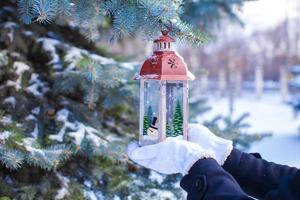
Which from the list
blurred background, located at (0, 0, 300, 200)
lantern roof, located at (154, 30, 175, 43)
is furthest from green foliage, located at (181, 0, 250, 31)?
lantern roof, located at (154, 30, 175, 43)

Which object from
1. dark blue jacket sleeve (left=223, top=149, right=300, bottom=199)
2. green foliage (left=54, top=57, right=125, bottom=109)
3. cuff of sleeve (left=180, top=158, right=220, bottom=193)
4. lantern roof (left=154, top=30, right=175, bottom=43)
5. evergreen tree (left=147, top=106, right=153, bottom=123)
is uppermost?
lantern roof (left=154, top=30, right=175, bottom=43)

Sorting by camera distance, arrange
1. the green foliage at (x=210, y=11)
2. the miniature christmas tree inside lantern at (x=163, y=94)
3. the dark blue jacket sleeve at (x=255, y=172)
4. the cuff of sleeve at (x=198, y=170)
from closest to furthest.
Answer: the cuff of sleeve at (x=198, y=170), the dark blue jacket sleeve at (x=255, y=172), the miniature christmas tree inside lantern at (x=163, y=94), the green foliage at (x=210, y=11)

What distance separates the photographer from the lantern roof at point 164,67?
136 cm

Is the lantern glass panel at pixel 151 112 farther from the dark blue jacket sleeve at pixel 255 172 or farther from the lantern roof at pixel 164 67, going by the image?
the dark blue jacket sleeve at pixel 255 172

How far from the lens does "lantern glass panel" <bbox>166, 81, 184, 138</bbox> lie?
1419mm

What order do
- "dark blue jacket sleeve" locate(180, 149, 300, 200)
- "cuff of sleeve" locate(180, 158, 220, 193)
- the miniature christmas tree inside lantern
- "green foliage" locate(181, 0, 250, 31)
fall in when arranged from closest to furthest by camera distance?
"dark blue jacket sleeve" locate(180, 149, 300, 200), "cuff of sleeve" locate(180, 158, 220, 193), the miniature christmas tree inside lantern, "green foliage" locate(181, 0, 250, 31)

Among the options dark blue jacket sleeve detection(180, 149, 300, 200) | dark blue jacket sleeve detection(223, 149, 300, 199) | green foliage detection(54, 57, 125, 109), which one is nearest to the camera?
dark blue jacket sleeve detection(180, 149, 300, 200)

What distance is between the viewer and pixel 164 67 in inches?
53.4

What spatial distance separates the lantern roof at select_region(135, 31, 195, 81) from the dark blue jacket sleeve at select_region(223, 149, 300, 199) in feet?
1.07

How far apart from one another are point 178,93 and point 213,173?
47 cm

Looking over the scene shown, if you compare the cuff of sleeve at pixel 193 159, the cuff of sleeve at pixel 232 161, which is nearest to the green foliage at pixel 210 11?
the cuff of sleeve at pixel 232 161

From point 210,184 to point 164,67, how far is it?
1.53ft

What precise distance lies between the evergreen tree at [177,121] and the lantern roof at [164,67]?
13 cm

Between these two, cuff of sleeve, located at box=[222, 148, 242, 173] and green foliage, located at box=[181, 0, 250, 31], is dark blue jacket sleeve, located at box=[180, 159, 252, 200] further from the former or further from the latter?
green foliage, located at box=[181, 0, 250, 31]
